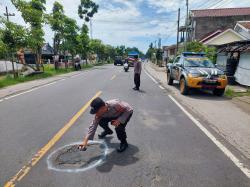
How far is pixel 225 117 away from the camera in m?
6.98

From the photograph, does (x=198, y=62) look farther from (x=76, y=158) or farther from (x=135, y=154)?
(x=76, y=158)

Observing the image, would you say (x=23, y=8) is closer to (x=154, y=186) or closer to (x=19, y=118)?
(x=19, y=118)

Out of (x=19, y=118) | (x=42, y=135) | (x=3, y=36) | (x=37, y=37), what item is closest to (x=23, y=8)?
(x=37, y=37)

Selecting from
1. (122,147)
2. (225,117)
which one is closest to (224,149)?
(122,147)

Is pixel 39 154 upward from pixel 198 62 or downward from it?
downward

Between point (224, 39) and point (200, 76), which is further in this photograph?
point (224, 39)

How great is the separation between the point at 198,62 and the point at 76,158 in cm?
915

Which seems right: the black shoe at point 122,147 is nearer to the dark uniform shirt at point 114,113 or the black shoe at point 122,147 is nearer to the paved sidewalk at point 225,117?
the dark uniform shirt at point 114,113

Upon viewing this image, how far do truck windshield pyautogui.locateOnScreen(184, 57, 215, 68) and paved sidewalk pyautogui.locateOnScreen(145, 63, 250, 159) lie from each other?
187 centimetres

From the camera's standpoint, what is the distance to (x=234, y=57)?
1544cm

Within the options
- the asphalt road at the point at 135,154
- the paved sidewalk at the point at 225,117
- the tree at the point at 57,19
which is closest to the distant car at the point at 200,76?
the paved sidewalk at the point at 225,117

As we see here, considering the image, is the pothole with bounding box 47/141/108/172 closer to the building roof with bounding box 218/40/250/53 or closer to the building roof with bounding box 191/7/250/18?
the building roof with bounding box 218/40/250/53

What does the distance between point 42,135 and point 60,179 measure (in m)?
2.09

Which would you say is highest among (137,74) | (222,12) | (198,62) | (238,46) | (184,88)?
(222,12)
